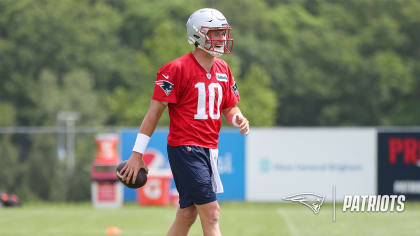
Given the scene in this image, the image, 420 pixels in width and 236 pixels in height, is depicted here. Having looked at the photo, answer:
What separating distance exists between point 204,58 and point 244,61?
61.9m

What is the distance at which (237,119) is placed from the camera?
256 inches

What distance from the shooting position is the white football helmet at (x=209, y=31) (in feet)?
Answer: 20.7

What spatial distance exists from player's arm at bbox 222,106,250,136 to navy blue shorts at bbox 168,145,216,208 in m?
0.40

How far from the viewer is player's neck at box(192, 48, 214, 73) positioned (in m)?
6.36

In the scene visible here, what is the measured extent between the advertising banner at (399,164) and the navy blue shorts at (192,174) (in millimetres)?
12304

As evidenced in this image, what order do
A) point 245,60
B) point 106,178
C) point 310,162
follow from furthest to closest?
point 245,60, point 310,162, point 106,178

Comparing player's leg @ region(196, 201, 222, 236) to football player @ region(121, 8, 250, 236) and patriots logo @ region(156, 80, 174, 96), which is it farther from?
patriots logo @ region(156, 80, 174, 96)

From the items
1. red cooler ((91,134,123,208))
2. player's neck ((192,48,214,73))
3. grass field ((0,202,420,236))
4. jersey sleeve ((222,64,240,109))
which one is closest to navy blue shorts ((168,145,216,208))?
jersey sleeve ((222,64,240,109))

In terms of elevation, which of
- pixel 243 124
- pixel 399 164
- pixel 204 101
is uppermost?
pixel 204 101

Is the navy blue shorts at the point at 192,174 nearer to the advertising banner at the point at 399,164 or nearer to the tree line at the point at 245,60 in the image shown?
the advertising banner at the point at 399,164

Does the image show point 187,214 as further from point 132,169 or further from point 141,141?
point 141,141

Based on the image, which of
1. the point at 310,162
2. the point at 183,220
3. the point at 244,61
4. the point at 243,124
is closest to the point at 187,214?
the point at 183,220

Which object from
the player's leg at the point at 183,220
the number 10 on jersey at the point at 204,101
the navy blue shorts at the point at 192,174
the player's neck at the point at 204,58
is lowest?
the player's leg at the point at 183,220

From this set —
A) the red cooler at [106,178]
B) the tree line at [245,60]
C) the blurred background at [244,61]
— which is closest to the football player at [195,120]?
the red cooler at [106,178]
